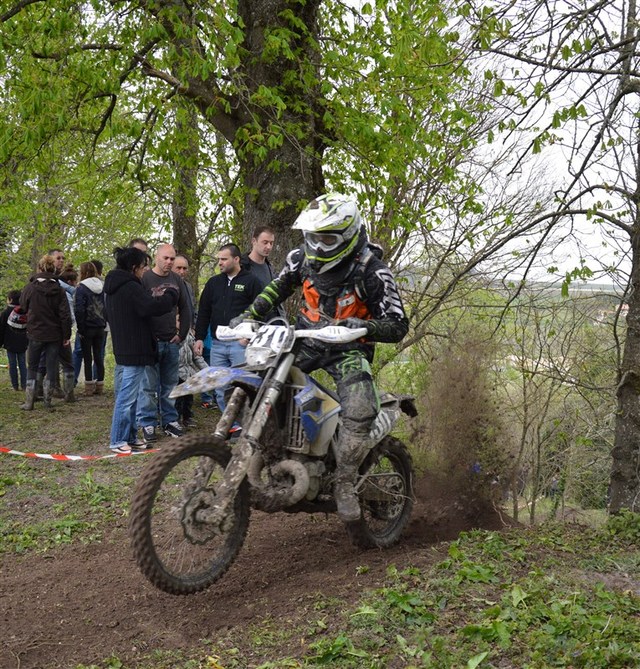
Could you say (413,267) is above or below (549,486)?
above

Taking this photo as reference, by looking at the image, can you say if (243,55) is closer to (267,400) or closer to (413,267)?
(413,267)

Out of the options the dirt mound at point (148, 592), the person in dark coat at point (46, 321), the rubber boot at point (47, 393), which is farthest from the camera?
the rubber boot at point (47, 393)

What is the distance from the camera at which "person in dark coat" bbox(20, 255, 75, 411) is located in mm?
10789

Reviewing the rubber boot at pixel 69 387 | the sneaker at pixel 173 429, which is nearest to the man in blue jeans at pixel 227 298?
the sneaker at pixel 173 429

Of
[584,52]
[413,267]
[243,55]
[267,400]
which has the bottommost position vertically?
[267,400]

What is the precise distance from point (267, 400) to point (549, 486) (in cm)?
727

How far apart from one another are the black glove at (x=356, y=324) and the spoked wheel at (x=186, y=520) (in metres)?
1.10

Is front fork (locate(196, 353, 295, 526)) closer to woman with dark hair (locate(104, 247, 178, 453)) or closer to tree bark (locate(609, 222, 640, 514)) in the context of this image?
tree bark (locate(609, 222, 640, 514))

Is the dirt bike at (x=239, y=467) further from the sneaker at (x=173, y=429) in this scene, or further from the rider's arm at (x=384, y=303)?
the sneaker at (x=173, y=429)

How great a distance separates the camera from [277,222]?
9.70m

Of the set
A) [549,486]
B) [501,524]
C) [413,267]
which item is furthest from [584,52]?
[413,267]

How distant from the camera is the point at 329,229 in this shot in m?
4.77

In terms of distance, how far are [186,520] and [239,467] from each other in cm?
42

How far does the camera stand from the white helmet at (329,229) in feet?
15.6
